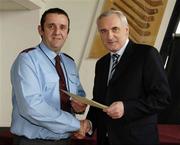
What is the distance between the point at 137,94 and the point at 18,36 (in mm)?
2029

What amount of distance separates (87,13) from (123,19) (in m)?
1.69

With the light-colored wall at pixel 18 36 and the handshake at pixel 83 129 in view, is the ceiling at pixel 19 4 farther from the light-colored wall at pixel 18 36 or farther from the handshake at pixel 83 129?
the handshake at pixel 83 129

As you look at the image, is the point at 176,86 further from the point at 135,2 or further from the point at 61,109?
the point at 61,109

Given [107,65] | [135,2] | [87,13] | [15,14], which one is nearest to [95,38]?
[87,13]

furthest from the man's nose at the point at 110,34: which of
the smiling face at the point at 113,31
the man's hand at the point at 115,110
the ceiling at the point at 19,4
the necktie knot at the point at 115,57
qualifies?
the ceiling at the point at 19,4

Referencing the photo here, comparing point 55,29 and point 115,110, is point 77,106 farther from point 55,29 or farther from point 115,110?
point 55,29

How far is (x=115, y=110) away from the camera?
1615 millimetres

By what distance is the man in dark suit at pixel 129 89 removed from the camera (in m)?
1.65

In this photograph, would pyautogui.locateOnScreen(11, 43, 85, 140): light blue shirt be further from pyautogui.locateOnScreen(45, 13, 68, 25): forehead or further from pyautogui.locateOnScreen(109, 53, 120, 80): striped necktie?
pyautogui.locateOnScreen(109, 53, 120, 80): striped necktie

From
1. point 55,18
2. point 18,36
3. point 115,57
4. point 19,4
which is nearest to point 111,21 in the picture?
point 115,57

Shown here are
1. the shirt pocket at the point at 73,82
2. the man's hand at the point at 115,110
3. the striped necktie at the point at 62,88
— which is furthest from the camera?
the shirt pocket at the point at 73,82

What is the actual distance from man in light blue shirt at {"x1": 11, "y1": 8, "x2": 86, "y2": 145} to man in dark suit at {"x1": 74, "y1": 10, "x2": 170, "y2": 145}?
0.77ft

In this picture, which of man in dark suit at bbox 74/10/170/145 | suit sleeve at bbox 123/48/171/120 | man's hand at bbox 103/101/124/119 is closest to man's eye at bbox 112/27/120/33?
man in dark suit at bbox 74/10/170/145

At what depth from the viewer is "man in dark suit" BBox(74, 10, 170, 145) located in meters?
1.65
